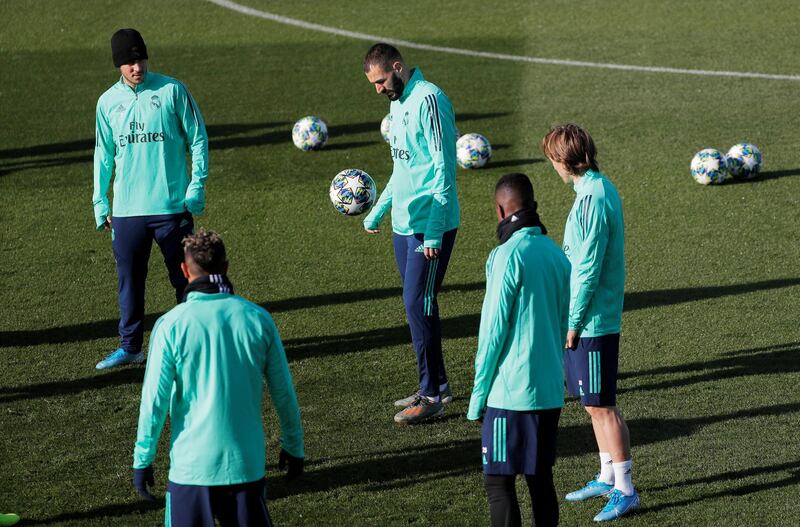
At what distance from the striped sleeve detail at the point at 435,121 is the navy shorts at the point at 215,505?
358 centimetres

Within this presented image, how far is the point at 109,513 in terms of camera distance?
7105 millimetres

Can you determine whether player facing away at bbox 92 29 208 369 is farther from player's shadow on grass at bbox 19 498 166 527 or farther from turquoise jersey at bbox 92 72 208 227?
player's shadow on grass at bbox 19 498 166 527

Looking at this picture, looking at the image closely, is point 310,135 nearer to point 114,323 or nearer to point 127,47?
point 114,323

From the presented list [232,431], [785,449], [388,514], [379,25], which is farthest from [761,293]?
[379,25]

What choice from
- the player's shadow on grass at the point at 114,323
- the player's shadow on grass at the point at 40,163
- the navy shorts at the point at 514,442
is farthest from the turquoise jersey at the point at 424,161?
the player's shadow on grass at the point at 40,163

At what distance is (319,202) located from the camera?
1439cm

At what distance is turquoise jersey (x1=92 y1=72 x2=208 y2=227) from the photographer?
9.06m

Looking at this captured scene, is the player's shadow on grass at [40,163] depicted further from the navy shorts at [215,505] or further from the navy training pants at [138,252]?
the navy shorts at [215,505]

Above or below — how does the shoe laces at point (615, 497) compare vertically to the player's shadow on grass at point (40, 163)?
below

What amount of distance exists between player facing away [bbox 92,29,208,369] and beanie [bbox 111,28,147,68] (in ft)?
0.08

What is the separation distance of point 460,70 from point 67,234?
34.6 ft

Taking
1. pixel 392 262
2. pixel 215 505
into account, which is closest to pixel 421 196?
pixel 215 505

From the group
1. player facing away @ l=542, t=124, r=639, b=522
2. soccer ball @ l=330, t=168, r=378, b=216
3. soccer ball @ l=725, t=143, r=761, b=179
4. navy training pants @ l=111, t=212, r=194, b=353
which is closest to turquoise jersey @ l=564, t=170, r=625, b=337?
player facing away @ l=542, t=124, r=639, b=522

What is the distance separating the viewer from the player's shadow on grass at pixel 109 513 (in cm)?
702
